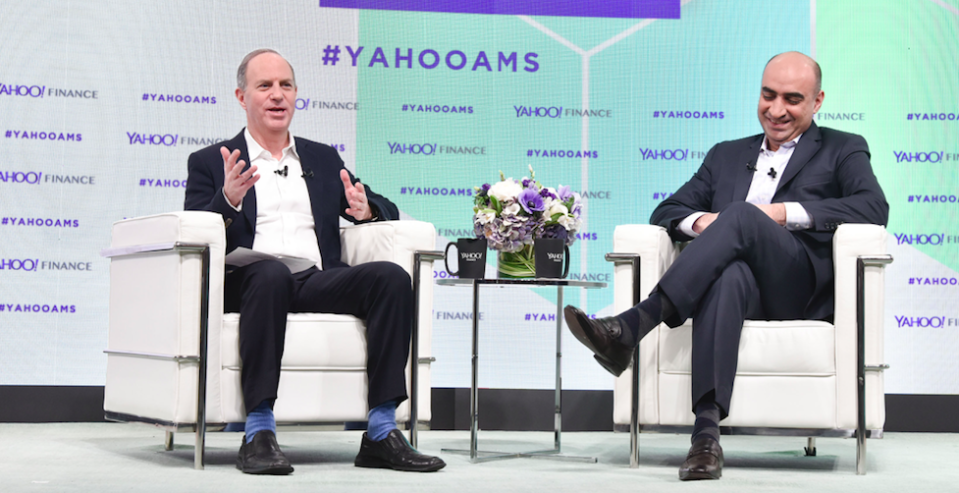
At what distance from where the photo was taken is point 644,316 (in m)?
2.64

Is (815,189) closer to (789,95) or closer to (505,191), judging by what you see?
(789,95)

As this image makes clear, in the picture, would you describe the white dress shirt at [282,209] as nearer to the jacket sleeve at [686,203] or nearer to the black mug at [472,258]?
the black mug at [472,258]

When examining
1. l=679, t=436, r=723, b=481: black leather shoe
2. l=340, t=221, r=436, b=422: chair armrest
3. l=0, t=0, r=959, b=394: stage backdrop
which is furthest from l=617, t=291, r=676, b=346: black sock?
l=0, t=0, r=959, b=394: stage backdrop

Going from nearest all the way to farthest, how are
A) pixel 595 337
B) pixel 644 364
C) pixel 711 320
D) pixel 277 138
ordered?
pixel 595 337
pixel 711 320
pixel 644 364
pixel 277 138

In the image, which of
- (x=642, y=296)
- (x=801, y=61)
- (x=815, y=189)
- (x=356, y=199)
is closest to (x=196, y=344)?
(x=356, y=199)

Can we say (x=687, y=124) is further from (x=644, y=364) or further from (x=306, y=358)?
(x=306, y=358)

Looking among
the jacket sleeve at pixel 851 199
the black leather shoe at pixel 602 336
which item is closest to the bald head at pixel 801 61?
the jacket sleeve at pixel 851 199

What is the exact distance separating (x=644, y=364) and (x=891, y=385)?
1.96 meters

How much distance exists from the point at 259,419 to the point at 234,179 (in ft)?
2.32

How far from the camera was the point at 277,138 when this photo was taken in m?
3.20

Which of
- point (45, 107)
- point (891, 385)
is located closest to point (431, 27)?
point (45, 107)

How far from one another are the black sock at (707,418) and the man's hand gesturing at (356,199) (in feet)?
4.09

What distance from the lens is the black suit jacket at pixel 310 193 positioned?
2.91 m

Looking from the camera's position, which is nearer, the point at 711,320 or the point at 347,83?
the point at 711,320
